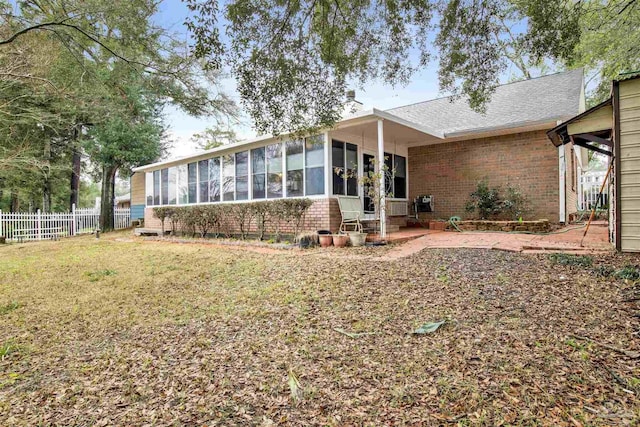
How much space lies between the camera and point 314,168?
29.4 feet

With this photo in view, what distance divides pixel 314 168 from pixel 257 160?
96.7 inches

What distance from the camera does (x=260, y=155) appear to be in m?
10.5

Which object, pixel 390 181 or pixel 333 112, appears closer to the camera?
pixel 333 112

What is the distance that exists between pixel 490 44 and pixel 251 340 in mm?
5524

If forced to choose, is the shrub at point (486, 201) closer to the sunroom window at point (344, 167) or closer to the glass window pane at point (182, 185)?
the sunroom window at point (344, 167)

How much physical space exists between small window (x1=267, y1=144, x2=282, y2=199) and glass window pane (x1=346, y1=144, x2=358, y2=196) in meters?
1.97

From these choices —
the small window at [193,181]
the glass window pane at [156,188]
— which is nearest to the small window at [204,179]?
the small window at [193,181]

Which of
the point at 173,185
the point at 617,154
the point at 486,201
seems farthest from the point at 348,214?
the point at 173,185

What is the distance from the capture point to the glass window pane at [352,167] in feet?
30.8

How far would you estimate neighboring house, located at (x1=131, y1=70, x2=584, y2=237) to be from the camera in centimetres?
873

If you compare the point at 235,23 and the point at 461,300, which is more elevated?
the point at 235,23

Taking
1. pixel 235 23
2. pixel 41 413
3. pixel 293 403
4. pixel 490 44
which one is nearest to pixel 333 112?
pixel 235 23

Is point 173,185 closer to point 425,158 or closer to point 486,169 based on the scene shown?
point 425,158

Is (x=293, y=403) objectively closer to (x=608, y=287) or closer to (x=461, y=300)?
(x=461, y=300)
